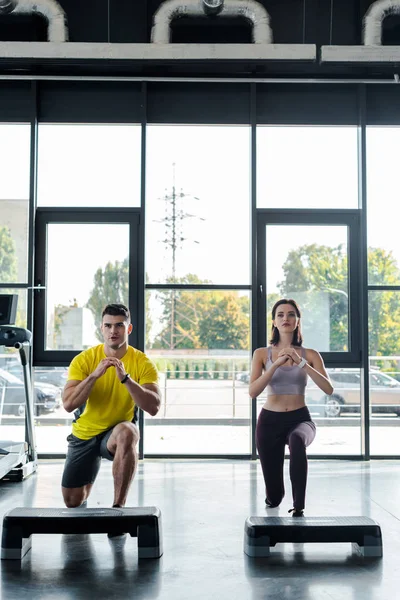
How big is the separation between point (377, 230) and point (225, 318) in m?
1.62

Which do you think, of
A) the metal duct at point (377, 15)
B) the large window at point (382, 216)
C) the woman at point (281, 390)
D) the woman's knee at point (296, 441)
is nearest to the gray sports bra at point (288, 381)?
the woman at point (281, 390)

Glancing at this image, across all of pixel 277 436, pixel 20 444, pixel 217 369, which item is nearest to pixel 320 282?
pixel 217 369

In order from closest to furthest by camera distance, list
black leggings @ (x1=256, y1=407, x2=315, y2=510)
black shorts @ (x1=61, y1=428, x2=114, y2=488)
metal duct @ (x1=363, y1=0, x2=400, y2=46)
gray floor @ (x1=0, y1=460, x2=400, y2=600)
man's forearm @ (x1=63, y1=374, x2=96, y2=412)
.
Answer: gray floor @ (x1=0, y1=460, x2=400, y2=600) < man's forearm @ (x1=63, y1=374, x2=96, y2=412) < black shorts @ (x1=61, y1=428, x2=114, y2=488) < black leggings @ (x1=256, y1=407, x2=315, y2=510) < metal duct @ (x1=363, y1=0, x2=400, y2=46)

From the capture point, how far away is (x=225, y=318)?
6344 millimetres

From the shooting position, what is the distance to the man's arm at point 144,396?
12.4ft

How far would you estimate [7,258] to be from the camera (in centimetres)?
629

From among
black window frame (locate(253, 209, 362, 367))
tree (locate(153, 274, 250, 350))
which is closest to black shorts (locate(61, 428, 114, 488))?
tree (locate(153, 274, 250, 350))

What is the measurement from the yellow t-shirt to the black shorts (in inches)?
1.5

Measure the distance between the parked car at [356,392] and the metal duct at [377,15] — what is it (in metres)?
2.87

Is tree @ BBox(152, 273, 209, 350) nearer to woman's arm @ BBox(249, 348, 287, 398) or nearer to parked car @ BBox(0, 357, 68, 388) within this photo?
parked car @ BBox(0, 357, 68, 388)

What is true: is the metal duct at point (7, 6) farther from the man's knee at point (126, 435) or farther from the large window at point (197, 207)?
the man's knee at point (126, 435)

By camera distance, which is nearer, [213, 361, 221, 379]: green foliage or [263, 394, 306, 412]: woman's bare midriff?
[263, 394, 306, 412]: woman's bare midriff

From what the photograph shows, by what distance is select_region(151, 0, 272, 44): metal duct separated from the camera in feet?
18.5

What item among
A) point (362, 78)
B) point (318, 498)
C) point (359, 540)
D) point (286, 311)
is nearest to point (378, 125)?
point (362, 78)
